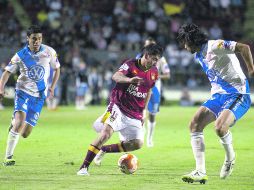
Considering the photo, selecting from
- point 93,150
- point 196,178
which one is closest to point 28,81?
point 93,150

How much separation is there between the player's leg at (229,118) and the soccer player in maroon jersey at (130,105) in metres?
1.37

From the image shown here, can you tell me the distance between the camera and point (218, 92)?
11.0 metres

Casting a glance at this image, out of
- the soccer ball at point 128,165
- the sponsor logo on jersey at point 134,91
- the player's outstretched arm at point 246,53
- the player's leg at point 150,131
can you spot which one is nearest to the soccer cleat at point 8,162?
the soccer ball at point 128,165

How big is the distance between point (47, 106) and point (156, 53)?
19.7m

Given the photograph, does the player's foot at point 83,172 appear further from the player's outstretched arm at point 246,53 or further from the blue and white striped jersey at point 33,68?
the player's outstretched arm at point 246,53

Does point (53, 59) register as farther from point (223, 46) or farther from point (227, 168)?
point (227, 168)

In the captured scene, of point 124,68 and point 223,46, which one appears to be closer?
point 223,46

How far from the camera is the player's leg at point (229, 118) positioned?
1073 centimetres

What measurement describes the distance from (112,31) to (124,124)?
78.3ft

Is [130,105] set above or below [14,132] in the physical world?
above

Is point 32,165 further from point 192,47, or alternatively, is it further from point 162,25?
point 162,25

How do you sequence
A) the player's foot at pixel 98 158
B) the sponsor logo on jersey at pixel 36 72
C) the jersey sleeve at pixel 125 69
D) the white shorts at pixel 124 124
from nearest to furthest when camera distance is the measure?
the jersey sleeve at pixel 125 69 < the white shorts at pixel 124 124 < the player's foot at pixel 98 158 < the sponsor logo on jersey at pixel 36 72

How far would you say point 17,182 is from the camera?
1067 cm

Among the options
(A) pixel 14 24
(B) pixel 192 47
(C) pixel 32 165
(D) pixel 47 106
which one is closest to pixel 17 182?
(C) pixel 32 165
